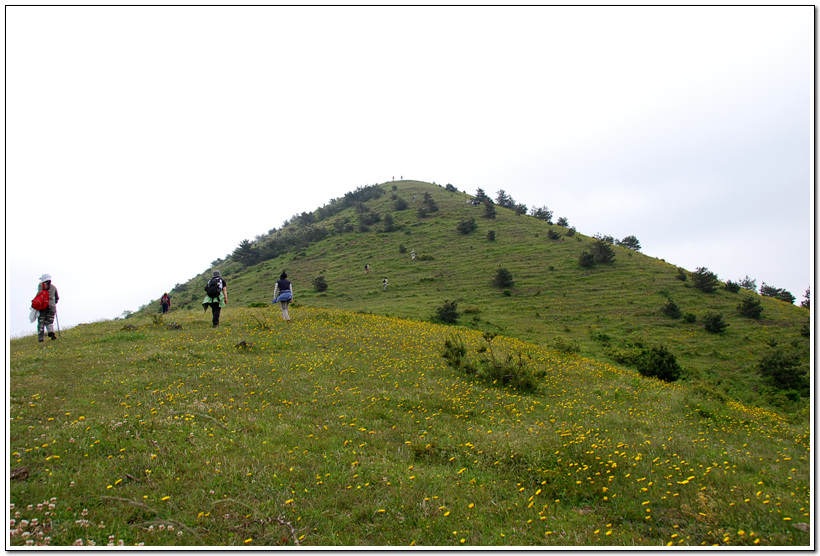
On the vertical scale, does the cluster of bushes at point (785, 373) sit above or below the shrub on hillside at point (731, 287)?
below

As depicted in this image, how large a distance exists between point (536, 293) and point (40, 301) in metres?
41.1

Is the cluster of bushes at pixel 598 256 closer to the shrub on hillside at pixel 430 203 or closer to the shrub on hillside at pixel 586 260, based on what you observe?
the shrub on hillside at pixel 586 260

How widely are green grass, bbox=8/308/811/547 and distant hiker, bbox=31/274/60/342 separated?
257 cm

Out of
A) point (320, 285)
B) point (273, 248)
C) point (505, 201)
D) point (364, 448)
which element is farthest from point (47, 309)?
point (505, 201)

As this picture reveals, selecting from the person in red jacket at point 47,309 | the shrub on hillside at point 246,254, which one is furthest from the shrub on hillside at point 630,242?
the person in red jacket at point 47,309

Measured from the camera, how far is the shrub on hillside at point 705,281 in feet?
144

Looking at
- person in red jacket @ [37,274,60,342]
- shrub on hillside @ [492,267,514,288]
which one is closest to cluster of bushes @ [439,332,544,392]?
person in red jacket @ [37,274,60,342]

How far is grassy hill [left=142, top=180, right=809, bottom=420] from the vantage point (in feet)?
98.4

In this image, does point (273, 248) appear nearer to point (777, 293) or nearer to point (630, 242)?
point (630, 242)

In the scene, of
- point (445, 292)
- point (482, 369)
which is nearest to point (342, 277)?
point (445, 292)

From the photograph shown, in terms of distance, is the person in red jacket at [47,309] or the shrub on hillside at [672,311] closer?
the person in red jacket at [47,309]

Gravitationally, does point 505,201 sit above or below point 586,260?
above

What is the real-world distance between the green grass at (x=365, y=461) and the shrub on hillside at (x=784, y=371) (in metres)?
15.4

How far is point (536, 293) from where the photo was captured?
45844 millimetres
